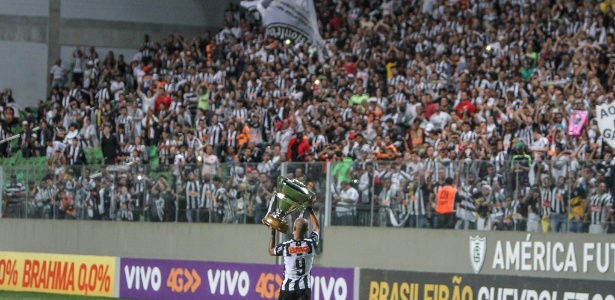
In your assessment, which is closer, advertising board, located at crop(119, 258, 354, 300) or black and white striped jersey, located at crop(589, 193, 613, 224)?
black and white striped jersey, located at crop(589, 193, 613, 224)

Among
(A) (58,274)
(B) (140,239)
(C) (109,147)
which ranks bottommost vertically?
(A) (58,274)

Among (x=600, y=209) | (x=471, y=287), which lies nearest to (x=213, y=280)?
(x=471, y=287)

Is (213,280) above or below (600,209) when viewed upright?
below

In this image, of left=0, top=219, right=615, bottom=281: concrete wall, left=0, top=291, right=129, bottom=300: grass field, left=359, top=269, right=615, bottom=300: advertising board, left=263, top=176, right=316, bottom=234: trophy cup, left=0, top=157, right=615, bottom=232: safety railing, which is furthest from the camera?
left=0, top=291, right=129, bottom=300: grass field

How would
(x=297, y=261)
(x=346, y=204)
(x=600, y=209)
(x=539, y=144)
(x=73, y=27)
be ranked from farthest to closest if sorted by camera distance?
(x=73, y=27), (x=346, y=204), (x=539, y=144), (x=600, y=209), (x=297, y=261)

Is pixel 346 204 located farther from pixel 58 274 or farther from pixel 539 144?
pixel 58 274

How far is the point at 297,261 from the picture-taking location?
681 inches

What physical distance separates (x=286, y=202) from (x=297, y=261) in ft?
2.55

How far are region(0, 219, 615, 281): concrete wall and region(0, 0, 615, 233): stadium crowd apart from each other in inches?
10.1

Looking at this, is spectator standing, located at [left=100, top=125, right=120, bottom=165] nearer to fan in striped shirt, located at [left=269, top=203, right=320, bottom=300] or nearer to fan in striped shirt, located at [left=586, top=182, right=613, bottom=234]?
fan in striped shirt, located at [left=586, top=182, right=613, bottom=234]

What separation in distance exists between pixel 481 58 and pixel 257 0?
7230 millimetres

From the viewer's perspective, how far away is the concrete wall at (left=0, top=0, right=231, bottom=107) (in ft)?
134

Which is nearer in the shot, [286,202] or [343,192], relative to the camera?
[286,202]

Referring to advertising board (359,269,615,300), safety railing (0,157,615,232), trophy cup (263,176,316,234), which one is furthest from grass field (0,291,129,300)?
trophy cup (263,176,316,234)
